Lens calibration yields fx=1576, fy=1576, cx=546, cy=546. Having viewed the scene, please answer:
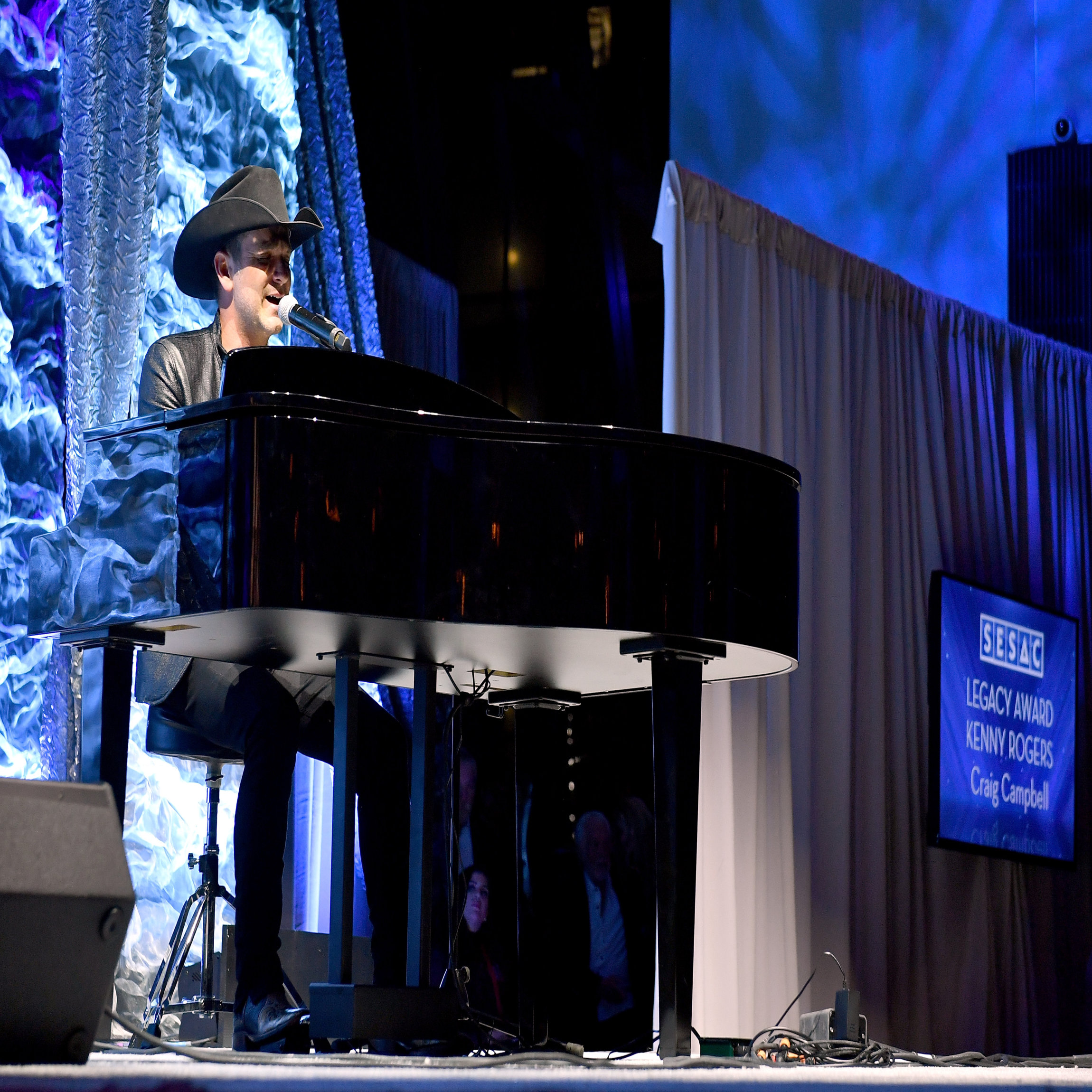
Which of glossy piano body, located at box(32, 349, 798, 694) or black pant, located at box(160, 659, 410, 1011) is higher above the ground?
glossy piano body, located at box(32, 349, 798, 694)

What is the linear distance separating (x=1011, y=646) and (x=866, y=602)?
719 millimetres

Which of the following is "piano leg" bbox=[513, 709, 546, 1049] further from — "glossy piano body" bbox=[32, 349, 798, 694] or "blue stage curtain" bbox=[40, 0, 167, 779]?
"blue stage curtain" bbox=[40, 0, 167, 779]

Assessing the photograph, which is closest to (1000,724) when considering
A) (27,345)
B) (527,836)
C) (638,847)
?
(638,847)

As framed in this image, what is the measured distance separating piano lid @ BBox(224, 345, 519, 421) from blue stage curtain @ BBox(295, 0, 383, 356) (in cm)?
181

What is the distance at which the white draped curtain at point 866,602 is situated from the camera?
14.1ft

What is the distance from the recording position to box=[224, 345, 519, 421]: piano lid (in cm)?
200

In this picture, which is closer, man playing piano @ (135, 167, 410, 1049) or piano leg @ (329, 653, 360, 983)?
piano leg @ (329, 653, 360, 983)

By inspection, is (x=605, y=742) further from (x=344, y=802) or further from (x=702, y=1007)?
(x=344, y=802)

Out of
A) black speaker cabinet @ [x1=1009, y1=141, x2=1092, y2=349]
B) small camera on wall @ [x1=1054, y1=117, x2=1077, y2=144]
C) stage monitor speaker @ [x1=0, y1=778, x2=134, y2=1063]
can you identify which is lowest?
stage monitor speaker @ [x1=0, y1=778, x2=134, y2=1063]

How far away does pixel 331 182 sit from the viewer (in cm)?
396

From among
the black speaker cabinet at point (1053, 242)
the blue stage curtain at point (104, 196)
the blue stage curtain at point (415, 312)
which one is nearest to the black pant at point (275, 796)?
the blue stage curtain at point (104, 196)

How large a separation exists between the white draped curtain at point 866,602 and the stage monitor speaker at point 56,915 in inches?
117

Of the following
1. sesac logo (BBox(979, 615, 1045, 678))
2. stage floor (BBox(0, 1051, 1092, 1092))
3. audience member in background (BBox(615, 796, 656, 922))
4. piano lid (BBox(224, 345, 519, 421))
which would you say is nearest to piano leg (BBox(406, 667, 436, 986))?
piano lid (BBox(224, 345, 519, 421))

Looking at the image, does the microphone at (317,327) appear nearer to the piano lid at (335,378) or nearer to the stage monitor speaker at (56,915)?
the piano lid at (335,378)
